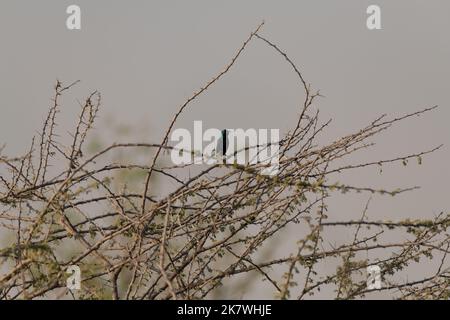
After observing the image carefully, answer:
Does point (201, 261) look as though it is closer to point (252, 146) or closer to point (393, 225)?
point (252, 146)

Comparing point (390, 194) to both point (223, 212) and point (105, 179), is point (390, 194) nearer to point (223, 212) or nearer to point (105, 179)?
point (223, 212)

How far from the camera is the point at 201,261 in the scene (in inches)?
134

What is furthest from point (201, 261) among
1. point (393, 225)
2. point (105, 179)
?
point (393, 225)

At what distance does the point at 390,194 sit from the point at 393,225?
8.2 inches

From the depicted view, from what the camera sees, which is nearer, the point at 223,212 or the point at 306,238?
the point at 306,238

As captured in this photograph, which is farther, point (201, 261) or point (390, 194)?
point (201, 261)
